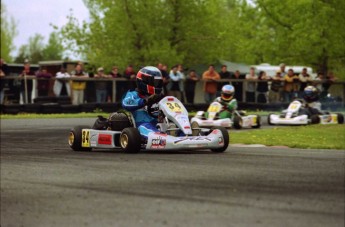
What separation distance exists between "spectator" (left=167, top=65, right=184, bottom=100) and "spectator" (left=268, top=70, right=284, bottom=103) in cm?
364

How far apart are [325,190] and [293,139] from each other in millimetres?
7814

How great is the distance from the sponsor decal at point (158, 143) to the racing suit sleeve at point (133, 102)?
0.69 metres

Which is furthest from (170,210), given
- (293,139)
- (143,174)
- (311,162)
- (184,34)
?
(184,34)

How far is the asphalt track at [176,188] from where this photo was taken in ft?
26.0

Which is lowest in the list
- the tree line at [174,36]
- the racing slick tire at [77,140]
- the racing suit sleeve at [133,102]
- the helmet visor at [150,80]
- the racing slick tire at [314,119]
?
the racing slick tire at [77,140]

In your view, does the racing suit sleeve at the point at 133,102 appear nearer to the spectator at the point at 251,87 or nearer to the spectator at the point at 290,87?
the spectator at the point at 290,87

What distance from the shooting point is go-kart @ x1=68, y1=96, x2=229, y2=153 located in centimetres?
1362

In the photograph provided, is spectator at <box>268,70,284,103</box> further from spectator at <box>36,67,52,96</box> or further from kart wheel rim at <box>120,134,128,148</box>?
kart wheel rim at <box>120,134,128,148</box>

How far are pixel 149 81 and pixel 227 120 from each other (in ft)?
27.5

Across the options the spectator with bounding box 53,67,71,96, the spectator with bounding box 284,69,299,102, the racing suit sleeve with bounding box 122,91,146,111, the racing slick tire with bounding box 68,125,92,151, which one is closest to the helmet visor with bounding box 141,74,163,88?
the racing suit sleeve with bounding box 122,91,146,111

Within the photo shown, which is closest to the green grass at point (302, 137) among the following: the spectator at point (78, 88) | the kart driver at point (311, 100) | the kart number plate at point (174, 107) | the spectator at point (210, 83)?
the kart number plate at point (174, 107)

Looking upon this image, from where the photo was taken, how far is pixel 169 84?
30.8m

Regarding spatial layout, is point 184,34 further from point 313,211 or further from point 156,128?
point 313,211

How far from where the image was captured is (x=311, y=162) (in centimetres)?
1152
